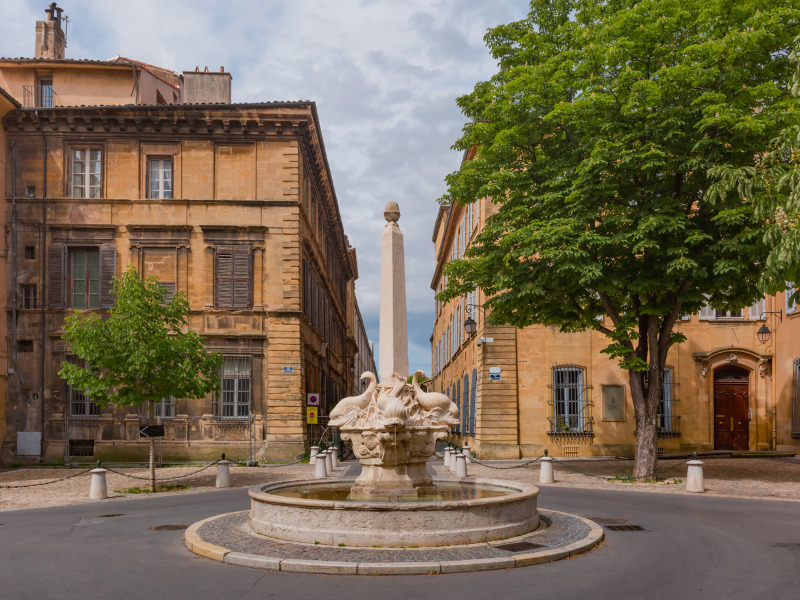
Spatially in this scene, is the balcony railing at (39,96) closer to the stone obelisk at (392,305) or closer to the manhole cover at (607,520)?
the stone obelisk at (392,305)

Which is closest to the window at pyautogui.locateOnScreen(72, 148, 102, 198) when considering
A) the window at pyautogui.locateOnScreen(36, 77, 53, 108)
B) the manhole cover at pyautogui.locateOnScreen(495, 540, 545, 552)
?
the window at pyautogui.locateOnScreen(36, 77, 53, 108)

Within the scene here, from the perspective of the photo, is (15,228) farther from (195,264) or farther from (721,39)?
(721,39)

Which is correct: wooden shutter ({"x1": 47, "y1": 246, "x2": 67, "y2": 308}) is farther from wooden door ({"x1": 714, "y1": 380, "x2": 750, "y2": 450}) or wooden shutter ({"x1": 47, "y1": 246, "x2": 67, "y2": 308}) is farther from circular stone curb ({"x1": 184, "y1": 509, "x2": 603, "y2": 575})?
wooden door ({"x1": 714, "y1": 380, "x2": 750, "y2": 450})

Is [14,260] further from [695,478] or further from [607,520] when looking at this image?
[695,478]

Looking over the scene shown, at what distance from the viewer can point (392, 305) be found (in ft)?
42.8

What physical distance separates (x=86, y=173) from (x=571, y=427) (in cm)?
1970

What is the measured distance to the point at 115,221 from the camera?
27.0 metres

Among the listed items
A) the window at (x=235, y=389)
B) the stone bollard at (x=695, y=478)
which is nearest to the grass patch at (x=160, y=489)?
the window at (x=235, y=389)

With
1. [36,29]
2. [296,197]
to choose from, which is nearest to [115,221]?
[296,197]

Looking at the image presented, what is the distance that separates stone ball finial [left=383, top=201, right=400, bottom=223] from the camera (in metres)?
13.6

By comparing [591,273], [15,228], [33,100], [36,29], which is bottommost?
[591,273]

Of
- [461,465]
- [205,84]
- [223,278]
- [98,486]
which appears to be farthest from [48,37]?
[461,465]

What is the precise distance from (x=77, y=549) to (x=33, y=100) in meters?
25.4

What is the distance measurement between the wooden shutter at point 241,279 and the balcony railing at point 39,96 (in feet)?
34.8
